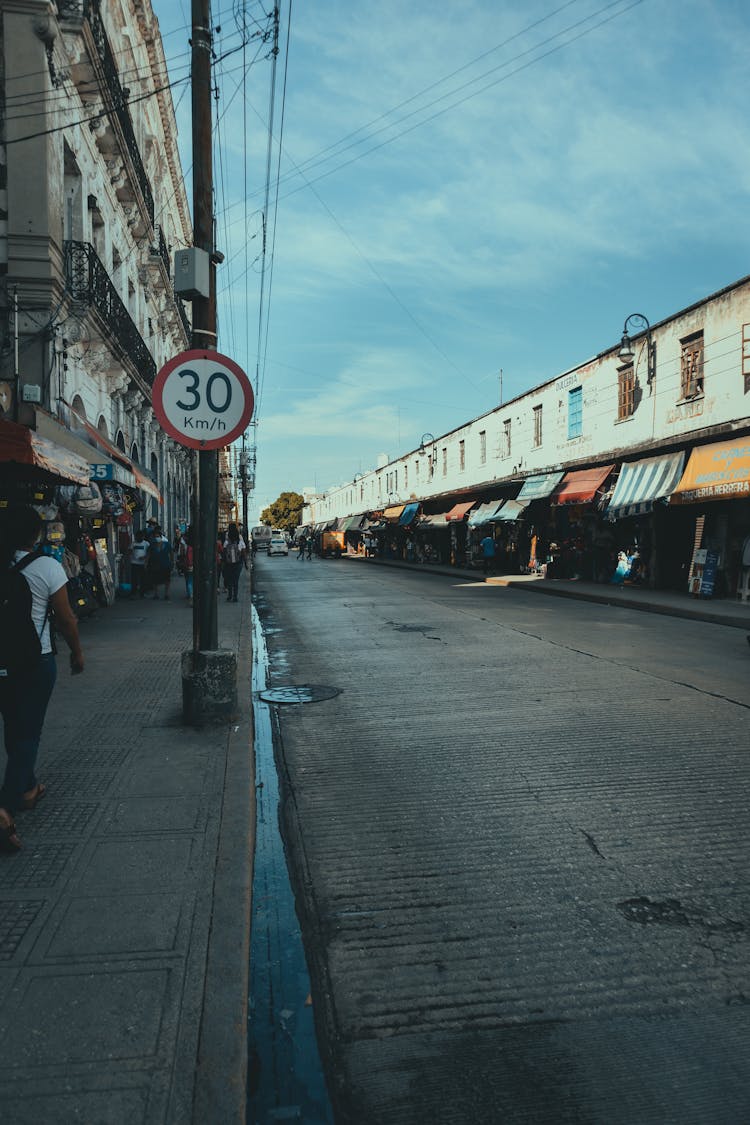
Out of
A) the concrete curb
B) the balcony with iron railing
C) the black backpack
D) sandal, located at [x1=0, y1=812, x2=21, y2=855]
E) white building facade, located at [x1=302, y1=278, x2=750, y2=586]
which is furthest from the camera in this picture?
white building facade, located at [x1=302, y1=278, x2=750, y2=586]

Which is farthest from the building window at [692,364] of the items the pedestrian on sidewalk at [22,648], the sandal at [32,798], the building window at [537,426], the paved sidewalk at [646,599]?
the sandal at [32,798]

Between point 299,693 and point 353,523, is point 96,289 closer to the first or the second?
point 299,693

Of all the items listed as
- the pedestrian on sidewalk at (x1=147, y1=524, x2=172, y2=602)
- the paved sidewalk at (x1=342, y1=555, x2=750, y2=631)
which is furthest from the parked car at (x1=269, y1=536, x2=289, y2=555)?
the pedestrian on sidewalk at (x1=147, y1=524, x2=172, y2=602)

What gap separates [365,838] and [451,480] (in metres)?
37.3

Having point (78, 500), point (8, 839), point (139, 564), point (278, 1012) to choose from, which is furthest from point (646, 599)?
point (278, 1012)

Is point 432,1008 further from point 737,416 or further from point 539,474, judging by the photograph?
point 539,474

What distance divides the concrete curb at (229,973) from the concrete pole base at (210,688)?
143 cm

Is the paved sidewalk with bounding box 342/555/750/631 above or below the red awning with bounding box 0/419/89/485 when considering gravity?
below

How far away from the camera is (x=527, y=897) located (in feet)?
11.6

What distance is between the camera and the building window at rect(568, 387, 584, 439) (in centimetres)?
2525

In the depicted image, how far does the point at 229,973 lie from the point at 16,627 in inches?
82.1

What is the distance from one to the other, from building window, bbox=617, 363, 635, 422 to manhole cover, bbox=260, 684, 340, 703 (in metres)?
16.7

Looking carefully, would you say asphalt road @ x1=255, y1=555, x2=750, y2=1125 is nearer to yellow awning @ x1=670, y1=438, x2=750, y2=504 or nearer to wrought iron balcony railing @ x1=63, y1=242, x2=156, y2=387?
yellow awning @ x1=670, y1=438, x2=750, y2=504

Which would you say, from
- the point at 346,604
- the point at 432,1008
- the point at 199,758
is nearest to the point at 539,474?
the point at 346,604
